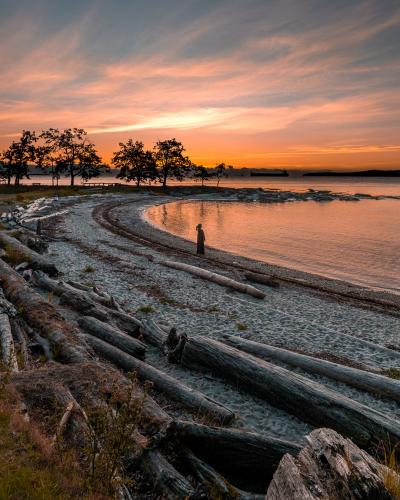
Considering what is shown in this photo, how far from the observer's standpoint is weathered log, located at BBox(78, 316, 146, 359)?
12.0 m

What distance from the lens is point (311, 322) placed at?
57.3 feet

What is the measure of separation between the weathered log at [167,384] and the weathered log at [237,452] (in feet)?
6.42

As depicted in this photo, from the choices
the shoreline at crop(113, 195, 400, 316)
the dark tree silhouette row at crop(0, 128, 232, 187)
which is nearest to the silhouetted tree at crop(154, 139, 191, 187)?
the dark tree silhouette row at crop(0, 128, 232, 187)

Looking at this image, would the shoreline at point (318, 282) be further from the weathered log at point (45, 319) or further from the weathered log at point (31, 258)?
the weathered log at point (45, 319)

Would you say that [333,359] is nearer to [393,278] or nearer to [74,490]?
[74,490]

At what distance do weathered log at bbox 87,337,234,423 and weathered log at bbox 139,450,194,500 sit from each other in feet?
6.82

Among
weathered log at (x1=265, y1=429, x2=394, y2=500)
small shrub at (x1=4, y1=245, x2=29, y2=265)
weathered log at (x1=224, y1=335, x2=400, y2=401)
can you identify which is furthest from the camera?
small shrub at (x1=4, y1=245, x2=29, y2=265)

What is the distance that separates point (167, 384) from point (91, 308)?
5.95 metres

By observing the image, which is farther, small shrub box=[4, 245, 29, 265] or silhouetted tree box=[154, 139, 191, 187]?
silhouetted tree box=[154, 139, 191, 187]

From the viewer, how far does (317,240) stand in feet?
170

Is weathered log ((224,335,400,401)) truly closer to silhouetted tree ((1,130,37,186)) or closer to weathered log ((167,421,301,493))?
weathered log ((167,421,301,493))

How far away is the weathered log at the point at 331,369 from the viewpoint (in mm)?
11099

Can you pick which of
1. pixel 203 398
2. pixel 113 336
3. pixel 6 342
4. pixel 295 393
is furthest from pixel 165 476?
pixel 113 336

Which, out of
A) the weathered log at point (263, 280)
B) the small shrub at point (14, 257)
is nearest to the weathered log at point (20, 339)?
the small shrub at point (14, 257)
